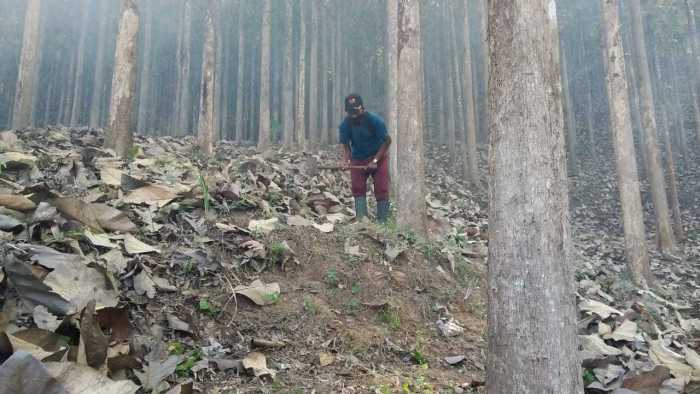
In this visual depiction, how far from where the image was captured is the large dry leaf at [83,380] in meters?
1.76

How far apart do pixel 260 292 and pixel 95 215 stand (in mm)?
1366

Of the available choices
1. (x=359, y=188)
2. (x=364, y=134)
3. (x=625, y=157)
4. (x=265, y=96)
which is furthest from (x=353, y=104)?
(x=265, y=96)

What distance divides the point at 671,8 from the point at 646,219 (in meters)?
11.1

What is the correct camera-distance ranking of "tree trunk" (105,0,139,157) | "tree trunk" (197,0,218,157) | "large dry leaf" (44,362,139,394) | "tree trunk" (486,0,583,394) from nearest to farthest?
"large dry leaf" (44,362,139,394), "tree trunk" (486,0,583,394), "tree trunk" (105,0,139,157), "tree trunk" (197,0,218,157)

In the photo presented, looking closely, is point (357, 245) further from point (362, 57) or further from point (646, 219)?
point (362, 57)

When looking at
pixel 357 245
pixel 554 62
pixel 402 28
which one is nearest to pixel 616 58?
pixel 402 28

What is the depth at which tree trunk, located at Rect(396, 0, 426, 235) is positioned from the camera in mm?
5781

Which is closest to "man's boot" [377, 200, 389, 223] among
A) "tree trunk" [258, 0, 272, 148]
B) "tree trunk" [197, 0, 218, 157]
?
"tree trunk" [197, 0, 218, 157]

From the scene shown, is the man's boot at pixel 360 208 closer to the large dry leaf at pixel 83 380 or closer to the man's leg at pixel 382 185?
the man's leg at pixel 382 185

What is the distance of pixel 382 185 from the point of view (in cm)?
574

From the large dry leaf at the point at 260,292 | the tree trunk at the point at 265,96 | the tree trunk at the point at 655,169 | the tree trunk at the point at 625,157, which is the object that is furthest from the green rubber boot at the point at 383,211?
the tree trunk at the point at 265,96

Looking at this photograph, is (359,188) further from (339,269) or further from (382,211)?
(339,269)

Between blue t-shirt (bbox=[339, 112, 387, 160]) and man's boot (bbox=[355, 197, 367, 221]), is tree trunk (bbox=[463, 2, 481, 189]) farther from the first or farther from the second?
man's boot (bbox=[355, 197, 367, 221])

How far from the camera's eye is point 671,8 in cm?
1917
